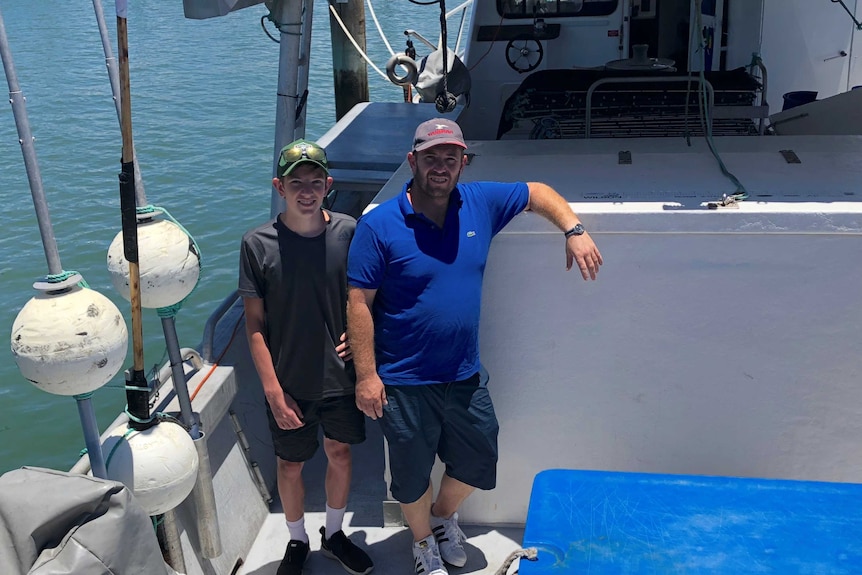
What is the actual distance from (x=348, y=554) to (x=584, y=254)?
158 centimetres

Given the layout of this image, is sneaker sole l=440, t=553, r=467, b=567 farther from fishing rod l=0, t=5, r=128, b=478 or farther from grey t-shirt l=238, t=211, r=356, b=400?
fishing rod l=0, t=5, r=128, b=478

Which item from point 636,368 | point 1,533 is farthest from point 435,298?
point 1,533

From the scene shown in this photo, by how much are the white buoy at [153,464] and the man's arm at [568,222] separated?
1474mm

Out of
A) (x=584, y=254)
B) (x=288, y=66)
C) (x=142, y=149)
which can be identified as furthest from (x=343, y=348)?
(x=142, y=149)

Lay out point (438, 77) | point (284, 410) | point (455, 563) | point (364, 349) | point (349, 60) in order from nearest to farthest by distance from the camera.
A: point (364, 349), point (284, 410), point (455, 563), point (438, 77), point (349, 60)

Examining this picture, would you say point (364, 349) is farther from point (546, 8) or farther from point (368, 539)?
point (546, 8)

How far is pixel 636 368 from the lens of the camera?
11.9 ft

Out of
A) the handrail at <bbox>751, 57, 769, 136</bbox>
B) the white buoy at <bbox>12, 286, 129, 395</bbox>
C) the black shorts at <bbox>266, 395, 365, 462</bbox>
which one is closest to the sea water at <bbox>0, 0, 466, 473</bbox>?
the black shorts at <bbox>266, 395, 365, 462</bbox>

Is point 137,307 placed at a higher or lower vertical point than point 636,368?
higher

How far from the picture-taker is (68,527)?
2.42 m

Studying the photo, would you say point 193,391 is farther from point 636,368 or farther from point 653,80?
point 653,80

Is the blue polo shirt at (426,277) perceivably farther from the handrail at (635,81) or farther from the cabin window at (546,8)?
the cabin window at (546,8)

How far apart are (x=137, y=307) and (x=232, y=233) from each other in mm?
9291

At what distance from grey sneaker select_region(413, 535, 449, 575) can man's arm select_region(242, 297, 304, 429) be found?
2.34 ft
